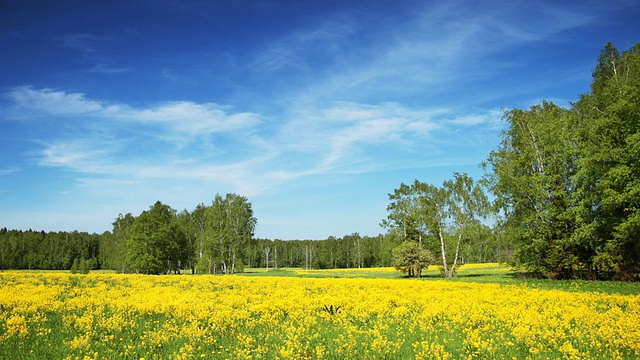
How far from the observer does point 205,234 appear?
2943 inches

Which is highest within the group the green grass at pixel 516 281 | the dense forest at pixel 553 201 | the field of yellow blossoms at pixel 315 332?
the dense forest at pixel 553 201

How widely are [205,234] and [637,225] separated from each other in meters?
66.2

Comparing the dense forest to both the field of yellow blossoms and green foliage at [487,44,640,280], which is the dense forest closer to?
green foliage at [487,44,640,280]

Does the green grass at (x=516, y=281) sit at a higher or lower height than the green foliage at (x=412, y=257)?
lower

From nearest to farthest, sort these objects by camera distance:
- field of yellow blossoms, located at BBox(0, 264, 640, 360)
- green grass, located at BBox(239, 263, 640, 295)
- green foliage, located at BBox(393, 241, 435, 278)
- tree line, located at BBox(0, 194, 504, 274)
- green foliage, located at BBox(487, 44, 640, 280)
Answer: field of yellow blossoms, located at BBox(0, 264, 640, 360) → green grass, located at BBox(239, 263, 640, 295) → green foliage, located at BBox(487, 44, 640, 280) → green foliage, located at BBox(393, 241, 435, 278) → tree line, located at BBox(0, 194, 504, 274)

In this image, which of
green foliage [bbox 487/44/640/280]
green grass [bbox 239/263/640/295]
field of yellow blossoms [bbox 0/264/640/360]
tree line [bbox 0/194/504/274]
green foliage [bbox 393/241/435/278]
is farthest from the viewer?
tree line [bbox 0/194/504/274]

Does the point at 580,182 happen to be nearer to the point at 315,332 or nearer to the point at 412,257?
the point at 412,257

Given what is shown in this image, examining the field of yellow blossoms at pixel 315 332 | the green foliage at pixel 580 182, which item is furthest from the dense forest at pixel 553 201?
the field of yellow blossoms at pixel 315 332

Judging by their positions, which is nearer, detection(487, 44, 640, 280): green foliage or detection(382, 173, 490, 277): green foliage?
detection(487, 44, 640, 280): green foliage

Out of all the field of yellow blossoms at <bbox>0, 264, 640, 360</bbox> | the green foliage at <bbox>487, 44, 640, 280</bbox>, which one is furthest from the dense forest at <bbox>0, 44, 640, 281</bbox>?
the field of yellow blossoms at <bbox>0, 264, 640, 360</bbox>

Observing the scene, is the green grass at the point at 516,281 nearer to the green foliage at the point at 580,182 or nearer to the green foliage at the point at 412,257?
the green foliage at the point at 412,257

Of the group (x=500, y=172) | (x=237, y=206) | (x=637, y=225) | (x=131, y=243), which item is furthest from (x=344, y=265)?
(x=637, y=225)

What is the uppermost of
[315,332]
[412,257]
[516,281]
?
[412,257]

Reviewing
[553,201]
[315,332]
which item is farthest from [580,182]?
[315,332]
